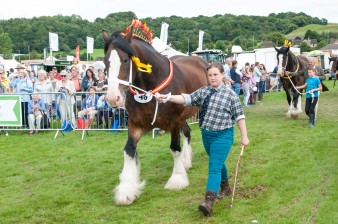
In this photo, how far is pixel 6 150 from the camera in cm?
988

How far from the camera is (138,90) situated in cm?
575

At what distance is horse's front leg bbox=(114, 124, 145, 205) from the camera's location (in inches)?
219

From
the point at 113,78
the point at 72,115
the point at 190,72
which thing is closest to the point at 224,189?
the point at 113,78

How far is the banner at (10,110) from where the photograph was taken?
11.4m

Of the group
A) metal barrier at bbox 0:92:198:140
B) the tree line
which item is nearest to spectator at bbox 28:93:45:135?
metal barrier at bbox 0:92:198:140

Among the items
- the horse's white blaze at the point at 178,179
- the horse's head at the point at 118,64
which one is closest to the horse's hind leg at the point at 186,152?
the horse's white blaze at the point at 178,179

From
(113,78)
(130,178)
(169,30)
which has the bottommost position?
(130,178)

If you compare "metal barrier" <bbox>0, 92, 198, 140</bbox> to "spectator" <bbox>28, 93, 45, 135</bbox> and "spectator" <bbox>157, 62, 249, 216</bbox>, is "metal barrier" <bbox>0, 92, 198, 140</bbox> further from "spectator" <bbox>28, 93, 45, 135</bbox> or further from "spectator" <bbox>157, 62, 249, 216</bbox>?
"spectator" <bbox>157, 62, 249, 216</bbox>

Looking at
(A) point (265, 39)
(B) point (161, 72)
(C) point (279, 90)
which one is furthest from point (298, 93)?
(A) point (265, 39)

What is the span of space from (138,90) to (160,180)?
6.13 feet

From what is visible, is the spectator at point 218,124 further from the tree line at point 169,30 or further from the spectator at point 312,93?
the tree line at point 169,30

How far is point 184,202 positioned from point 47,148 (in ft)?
17.6

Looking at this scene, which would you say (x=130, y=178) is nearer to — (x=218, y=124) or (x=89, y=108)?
(x=218, y=124)

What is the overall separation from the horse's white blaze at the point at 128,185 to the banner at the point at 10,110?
6.72 metres
